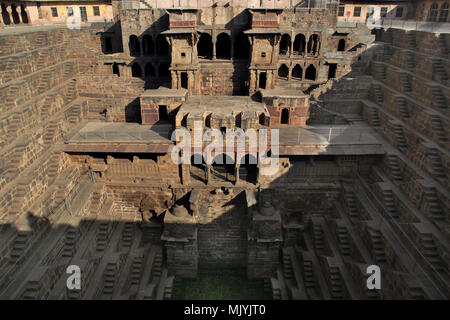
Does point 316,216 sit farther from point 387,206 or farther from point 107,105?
point 107,105

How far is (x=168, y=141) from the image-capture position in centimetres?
1936

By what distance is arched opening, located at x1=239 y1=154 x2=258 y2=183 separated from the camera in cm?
1966

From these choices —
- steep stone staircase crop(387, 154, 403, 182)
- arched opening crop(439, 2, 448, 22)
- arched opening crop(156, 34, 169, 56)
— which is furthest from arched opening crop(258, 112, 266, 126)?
arched opening crop(439, 2, 448, 22)

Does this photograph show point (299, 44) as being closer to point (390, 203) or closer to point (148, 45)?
point (148, 45)

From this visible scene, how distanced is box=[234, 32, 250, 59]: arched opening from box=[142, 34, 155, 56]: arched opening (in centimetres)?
728

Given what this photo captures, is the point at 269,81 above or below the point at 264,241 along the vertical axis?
above

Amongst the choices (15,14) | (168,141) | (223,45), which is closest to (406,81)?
(223,45)

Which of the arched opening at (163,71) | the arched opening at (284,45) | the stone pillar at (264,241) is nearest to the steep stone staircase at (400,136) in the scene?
the stone pillar at (264,241)

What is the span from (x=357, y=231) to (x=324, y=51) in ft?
50.5

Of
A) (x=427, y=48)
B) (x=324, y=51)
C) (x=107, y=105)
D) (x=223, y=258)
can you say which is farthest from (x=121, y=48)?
(x=427, y=48)

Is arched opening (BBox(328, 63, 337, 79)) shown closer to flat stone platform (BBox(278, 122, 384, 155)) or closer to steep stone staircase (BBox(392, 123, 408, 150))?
flat stone platform (BBox(278, 122, 384, 155))

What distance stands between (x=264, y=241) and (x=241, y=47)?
1741cm

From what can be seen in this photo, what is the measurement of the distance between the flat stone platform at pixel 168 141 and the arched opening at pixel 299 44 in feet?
33.0

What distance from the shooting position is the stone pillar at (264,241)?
1862cm
